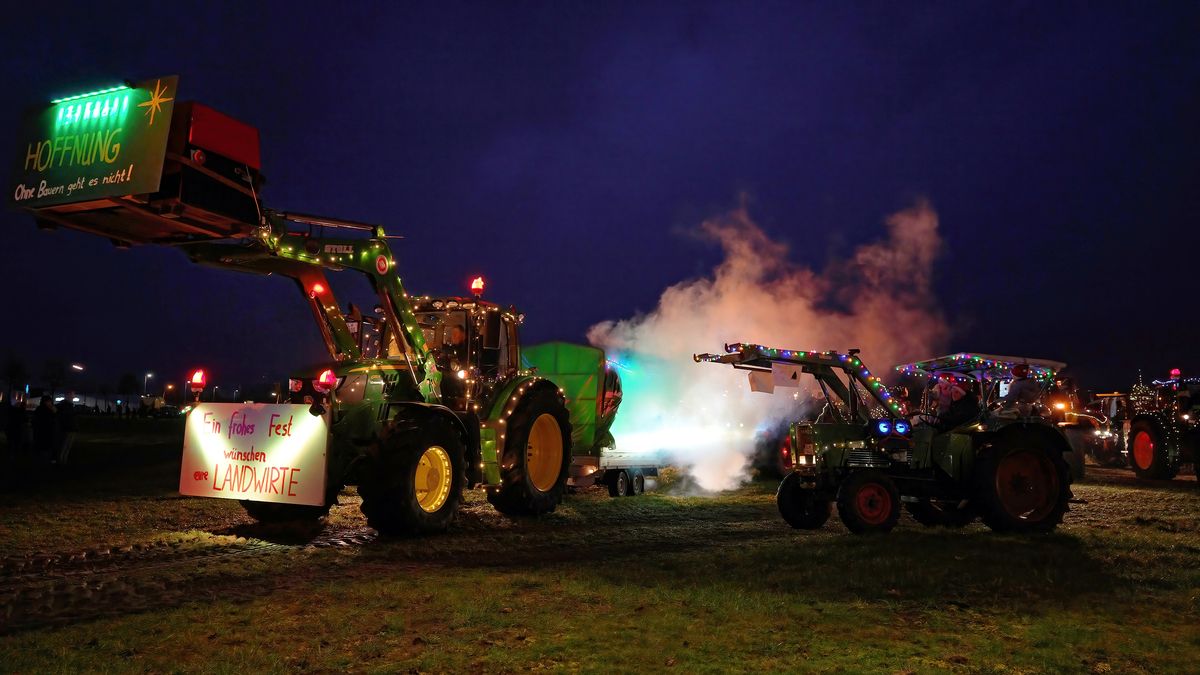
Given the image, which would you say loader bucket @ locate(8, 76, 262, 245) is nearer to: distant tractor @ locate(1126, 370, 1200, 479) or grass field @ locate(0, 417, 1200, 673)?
grass field @ locate(0, 417, 1200, 673)

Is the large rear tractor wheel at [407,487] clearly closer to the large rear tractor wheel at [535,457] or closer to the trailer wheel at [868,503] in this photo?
the large rear tractor wheel at [535,457]

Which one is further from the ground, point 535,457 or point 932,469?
point 535,457

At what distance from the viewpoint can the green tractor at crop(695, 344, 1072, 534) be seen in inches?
421

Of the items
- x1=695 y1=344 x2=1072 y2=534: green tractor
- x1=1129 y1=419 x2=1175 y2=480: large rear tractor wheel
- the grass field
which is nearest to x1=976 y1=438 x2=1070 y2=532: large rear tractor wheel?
x1=695 y1=344 x2=1072 y2=534: green tractor

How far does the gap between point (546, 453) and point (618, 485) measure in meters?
3.35

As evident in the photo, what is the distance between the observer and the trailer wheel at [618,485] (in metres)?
16.4

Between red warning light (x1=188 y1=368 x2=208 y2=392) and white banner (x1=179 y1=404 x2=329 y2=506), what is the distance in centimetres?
23

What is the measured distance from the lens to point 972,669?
5.02m

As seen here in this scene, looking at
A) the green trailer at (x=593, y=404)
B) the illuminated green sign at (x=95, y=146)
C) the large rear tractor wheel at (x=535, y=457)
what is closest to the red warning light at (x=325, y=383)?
the large rear tractor wheel at (x=535, y=457)

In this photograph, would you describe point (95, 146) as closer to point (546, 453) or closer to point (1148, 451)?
point (546, 453)

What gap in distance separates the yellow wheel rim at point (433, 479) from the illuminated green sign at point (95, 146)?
14.6 ft

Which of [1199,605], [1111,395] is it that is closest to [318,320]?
[1199,605]

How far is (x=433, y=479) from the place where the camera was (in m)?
10.7


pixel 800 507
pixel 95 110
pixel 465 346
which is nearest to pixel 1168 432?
pixel 800 507
